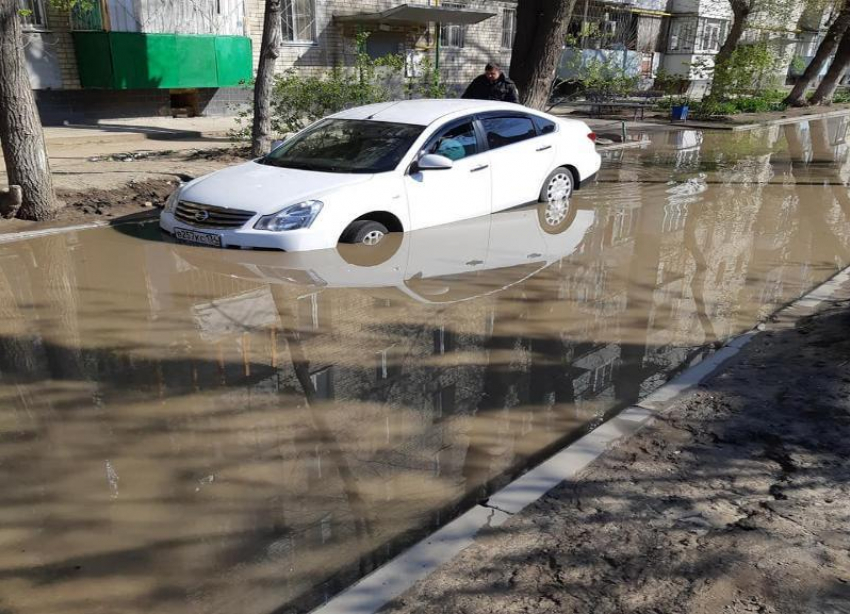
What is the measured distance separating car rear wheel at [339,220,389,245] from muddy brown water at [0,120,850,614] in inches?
8.4

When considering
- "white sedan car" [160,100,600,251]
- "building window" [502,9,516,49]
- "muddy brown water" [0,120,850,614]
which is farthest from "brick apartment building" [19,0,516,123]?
"muddy brown water" [0,120,850,614]

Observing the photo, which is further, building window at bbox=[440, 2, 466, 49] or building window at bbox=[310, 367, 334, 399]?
building window at bbox=[440, 2, 466, 49]

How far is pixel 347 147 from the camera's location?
8.55 m

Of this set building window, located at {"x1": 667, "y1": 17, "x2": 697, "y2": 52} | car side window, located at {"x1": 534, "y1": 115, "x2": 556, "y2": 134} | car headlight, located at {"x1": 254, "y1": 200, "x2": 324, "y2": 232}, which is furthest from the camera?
building window, located at {"x1": 667, "y1": 17, "x2": 697, "y2": 52}

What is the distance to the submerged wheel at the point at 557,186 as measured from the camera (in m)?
10.4

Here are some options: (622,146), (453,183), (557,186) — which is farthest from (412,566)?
(622,146)

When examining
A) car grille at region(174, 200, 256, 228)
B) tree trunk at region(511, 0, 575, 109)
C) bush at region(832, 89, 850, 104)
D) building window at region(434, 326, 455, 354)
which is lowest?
building window at region(434, 326, 455, 354)

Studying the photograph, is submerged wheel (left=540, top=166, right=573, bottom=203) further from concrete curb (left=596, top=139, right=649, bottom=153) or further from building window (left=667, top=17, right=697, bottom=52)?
building window (left=667, top=17, right=697, bottom=52)

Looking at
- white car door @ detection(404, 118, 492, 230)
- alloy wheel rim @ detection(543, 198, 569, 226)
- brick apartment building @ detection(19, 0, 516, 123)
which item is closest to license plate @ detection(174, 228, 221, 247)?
white car door @ detection(404, 118, 492, 230)

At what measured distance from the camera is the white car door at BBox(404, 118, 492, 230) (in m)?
8.38

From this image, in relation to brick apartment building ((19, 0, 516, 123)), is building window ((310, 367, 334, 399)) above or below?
below

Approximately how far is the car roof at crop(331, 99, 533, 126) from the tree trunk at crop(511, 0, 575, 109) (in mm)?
5749

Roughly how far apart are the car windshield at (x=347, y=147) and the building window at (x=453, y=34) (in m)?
20.8

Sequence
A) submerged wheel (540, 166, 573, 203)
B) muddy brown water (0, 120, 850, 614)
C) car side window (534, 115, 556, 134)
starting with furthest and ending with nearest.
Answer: submerged wheel (540, 166, 573, 203) → car side window (534, 115, 556, 134) → muddy brown water (0, 120, 850, 614)
